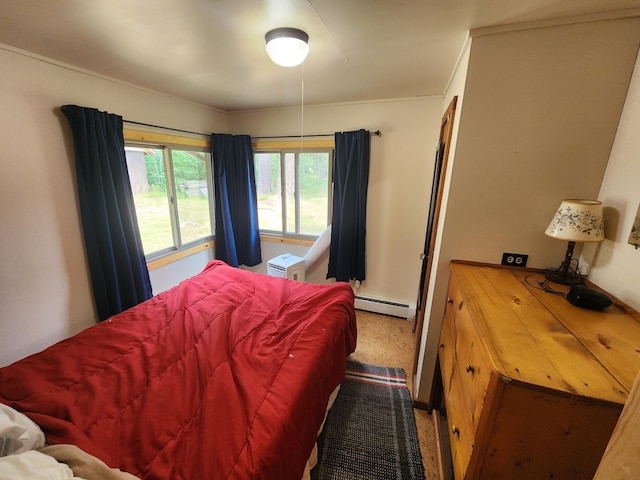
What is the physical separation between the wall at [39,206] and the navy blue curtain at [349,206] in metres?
2.07

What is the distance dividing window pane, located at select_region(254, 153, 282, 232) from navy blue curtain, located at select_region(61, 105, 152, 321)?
1544mm

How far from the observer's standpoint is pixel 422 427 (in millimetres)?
1670

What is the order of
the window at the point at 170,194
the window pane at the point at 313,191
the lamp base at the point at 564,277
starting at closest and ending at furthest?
the lamp base at the point at 564,277
the window at the point at 170,194
the window pane at the point at 313,191

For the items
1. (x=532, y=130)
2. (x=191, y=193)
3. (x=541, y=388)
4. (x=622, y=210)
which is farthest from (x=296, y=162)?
(x=541, y=388)

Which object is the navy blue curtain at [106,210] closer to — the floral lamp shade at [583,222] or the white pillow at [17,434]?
the white pillow at [17,434]

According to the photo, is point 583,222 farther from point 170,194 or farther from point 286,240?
point 170,194

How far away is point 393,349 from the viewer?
2.43 meters

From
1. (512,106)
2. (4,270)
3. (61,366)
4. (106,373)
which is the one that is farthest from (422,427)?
(4,270)

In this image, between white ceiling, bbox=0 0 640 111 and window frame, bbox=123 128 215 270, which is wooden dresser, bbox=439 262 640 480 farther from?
window frame, bbox=123 128 215 270

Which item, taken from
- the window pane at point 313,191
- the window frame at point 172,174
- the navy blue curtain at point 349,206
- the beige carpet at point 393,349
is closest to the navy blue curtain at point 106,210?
the window frame at point 172,174

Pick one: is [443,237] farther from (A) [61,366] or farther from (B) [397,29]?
(A) [61,366]

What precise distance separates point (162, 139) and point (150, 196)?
0.58 meters

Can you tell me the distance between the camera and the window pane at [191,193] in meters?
2.88

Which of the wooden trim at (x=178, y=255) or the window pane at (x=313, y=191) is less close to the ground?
the window pane at (x=313, y=191)
